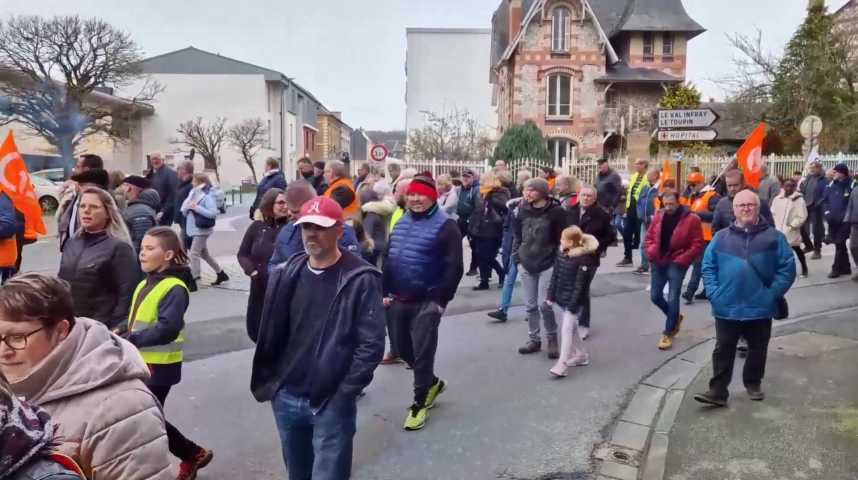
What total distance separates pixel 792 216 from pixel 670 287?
15.1ft

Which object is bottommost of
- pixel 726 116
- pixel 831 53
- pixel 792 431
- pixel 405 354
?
pixel 792 431

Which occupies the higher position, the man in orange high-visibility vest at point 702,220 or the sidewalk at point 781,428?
the man in orange high-visibility vest at point 702,220

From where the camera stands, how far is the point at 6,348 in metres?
2.08

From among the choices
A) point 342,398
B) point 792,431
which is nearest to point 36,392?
point 342,398

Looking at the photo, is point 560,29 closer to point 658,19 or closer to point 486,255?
point 658,19

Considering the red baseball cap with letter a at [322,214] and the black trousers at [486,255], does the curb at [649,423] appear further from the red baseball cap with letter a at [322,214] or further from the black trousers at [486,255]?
the black trousers at [486,255]

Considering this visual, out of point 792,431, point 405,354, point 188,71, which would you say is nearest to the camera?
point 792,431

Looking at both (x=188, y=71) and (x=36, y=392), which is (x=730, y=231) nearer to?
(x=36, y=392)

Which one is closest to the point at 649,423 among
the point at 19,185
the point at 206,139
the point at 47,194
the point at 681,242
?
the point at 681,242

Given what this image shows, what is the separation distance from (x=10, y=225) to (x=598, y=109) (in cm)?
3008

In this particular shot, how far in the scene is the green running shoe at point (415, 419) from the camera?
515 cm

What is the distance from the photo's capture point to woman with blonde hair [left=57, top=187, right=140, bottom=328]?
4062 millimetres

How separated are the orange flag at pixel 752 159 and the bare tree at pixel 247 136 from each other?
4177cm

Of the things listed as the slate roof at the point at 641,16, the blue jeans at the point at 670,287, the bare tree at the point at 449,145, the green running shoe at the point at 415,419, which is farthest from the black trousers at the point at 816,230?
the slate roof at the point at 641,16
